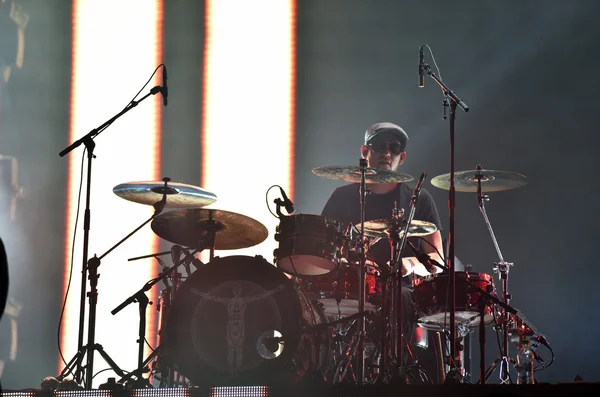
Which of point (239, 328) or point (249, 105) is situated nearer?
point (239, 328)

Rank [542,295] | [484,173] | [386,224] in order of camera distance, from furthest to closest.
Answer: [542,295] < [484,173] < [386,224]

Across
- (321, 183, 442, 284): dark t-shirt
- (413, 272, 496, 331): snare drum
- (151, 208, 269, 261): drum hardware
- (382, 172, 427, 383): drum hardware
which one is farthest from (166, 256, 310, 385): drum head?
(321, 183, 442, 284): dark t-shirt

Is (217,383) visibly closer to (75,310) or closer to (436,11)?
(75,310)

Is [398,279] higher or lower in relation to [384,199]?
lower

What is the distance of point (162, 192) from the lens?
4320 millimetres

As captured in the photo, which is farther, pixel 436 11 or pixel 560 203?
pixel 436 11

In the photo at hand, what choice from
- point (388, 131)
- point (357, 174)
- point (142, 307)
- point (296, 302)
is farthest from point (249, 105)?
point (296, 302)

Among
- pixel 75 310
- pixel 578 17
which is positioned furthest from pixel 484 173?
pixel 75 310

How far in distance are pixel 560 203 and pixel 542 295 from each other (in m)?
0.63

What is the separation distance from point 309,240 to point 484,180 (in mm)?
1402

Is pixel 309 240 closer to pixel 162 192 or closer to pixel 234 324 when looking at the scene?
pixel 234 324

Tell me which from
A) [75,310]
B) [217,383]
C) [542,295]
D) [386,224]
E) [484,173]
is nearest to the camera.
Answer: [217,383]

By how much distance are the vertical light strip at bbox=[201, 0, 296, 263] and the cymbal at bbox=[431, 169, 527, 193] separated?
4.30 feet

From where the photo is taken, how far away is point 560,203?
5.14 metres
